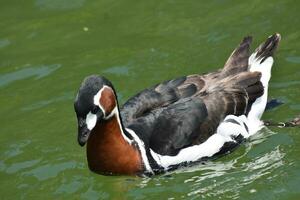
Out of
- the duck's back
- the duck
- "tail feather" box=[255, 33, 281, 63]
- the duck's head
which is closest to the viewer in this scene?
the duck's head

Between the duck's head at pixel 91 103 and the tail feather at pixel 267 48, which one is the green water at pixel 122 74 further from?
the duck's head at pixel 91 103

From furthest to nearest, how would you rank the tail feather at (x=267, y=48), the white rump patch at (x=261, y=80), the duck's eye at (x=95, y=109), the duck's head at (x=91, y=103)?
the tail feather at (x=267, y=48) → the white rump patch at (x=261, y=80) → the duck's eye at (x=95, y=109) → the duck's head at (x=91, y=103)

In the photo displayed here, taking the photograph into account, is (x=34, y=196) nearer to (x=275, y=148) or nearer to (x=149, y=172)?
(x=149, y=172)

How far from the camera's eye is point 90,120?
807cm

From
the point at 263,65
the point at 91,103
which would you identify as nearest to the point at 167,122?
the point at 91,103

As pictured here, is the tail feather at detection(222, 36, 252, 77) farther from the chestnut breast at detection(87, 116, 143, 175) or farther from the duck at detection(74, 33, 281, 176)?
the chestnut breast at detection(87, 116, 143, 175)

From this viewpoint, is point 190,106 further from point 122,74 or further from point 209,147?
point 122,74

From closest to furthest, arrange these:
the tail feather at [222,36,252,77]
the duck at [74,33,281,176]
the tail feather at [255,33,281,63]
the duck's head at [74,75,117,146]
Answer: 1. the duck's head at [74,75,117,146]
2. the duck at [74,33,281,176]
3. the tail feather at [222,36,252,77]
4. the tail feather at [255,33,281,63]

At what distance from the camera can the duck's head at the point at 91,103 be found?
795 centimetres

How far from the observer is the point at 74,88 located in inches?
417

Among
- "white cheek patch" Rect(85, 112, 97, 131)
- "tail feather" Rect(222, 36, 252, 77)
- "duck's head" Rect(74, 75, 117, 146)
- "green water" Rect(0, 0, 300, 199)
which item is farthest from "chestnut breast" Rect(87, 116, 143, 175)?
"tail feather" Rect(222, 36, 252, 77)

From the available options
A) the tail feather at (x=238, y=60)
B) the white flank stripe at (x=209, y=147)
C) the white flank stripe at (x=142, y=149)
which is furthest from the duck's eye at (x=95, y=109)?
the tail feather at (x=238, y=60)

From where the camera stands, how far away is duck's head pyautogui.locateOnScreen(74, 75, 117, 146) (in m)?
7.95

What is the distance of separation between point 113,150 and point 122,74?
2403 millimetres
